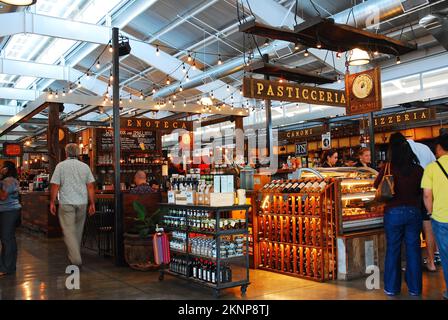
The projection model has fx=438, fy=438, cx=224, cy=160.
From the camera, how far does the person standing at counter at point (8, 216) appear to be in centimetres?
595

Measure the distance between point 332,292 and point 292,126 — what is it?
13854 mm

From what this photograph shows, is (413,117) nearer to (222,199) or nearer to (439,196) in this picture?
(439,196)

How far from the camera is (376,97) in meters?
7.15

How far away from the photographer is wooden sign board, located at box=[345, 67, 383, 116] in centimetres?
713

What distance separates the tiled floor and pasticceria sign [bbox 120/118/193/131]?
6368 mm

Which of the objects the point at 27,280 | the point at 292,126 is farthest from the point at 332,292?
the point at 292,126

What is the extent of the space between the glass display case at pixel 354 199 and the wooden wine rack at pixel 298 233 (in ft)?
0.61

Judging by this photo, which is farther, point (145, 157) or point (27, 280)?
point (145, 157)

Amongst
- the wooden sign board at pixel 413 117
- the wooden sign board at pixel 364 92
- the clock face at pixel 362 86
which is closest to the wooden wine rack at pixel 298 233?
the wooden sign board at pixel 364 92

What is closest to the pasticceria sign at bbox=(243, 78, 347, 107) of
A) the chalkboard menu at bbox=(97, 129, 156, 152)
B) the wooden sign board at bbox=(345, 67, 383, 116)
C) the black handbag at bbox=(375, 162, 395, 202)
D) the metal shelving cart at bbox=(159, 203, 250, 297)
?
Answer: the wooden sign board at bbox=(345, 67, 383, 116)

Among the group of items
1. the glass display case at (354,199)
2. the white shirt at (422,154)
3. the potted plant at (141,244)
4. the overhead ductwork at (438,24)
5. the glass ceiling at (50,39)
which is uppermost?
the glass ceiling at (50,39)

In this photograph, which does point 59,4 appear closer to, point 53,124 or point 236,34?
point 53,124

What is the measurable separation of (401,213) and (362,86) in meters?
3.33

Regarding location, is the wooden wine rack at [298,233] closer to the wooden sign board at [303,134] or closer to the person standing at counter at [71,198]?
the person standing at counter at [71,198]
